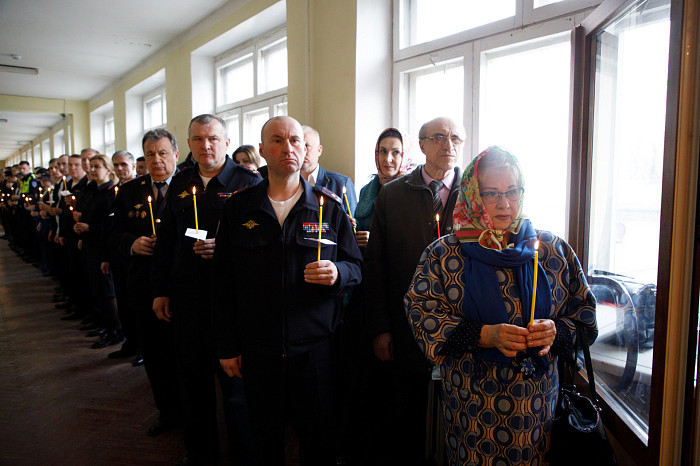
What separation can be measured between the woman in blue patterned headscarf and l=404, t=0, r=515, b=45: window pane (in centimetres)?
181

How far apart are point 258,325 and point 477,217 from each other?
0.91 m

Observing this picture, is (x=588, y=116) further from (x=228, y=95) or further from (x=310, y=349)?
(x=228, y=95)

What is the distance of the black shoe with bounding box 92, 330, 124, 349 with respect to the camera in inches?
157

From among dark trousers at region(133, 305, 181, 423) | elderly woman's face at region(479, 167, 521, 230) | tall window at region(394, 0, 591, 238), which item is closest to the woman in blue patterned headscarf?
elderly woman's face at region(479, 167, 521, 230)

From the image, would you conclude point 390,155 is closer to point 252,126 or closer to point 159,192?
point 159,192

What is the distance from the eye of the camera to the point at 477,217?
137 cm

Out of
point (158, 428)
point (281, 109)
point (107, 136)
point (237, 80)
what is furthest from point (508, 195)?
point (107, 136)

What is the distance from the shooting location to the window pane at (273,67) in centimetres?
490

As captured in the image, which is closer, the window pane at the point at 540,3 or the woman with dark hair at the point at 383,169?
the window pane at the point at 540,3

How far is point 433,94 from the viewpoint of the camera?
3195mm

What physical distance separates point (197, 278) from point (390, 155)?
49.6 inches

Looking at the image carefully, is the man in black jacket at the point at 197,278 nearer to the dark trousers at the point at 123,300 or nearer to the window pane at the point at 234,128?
the dark trousers at the point at 123,300

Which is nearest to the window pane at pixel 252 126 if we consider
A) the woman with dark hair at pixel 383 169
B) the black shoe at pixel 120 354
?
the black shoe at pixel 120 354

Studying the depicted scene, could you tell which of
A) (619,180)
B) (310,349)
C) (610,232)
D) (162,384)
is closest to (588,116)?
(619,180)
